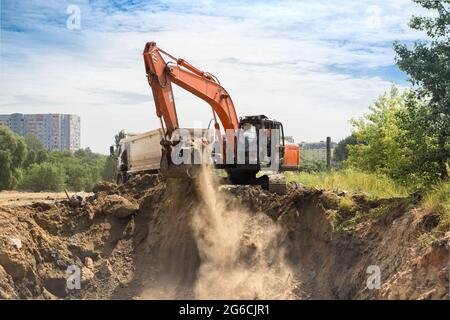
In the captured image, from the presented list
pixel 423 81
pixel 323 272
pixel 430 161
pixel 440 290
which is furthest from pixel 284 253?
pixel 440 290

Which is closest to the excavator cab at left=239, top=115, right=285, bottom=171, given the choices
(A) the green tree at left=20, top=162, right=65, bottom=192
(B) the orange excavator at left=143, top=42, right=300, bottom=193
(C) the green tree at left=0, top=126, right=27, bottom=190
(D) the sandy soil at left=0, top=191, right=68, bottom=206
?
(B) the orange excavator at left=143, top=42, right=300, bottom=193

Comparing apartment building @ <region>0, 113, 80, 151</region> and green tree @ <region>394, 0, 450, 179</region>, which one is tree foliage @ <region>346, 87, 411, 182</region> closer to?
green tree @ <region>394, 0, 450, 179</region>

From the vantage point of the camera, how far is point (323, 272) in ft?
35.1

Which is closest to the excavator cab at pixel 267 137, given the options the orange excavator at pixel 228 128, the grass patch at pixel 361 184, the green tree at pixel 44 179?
the orange excavator at pixel 228 128

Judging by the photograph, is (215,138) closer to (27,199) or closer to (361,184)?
(361,184)

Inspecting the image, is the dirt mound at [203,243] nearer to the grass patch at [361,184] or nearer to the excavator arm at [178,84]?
the grass patch at [361,184]

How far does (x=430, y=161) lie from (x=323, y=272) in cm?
283

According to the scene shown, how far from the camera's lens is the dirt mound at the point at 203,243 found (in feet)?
33.8

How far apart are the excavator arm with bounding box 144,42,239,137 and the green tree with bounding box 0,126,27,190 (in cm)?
3217

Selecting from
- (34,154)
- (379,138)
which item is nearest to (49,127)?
(34,154)

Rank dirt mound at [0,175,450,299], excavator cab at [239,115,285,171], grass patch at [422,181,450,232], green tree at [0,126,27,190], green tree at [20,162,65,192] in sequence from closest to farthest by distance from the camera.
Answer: grass patch at [422,181,450,232] < dirt mound at [0,175,450,299] < excavator cab at [239,115,285,171] < green tree at [0,126,27,190] < green tree at [20,162,65,192]

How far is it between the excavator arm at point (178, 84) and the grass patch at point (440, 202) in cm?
467

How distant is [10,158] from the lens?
43312mm

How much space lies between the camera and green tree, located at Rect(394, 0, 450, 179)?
425 inches
